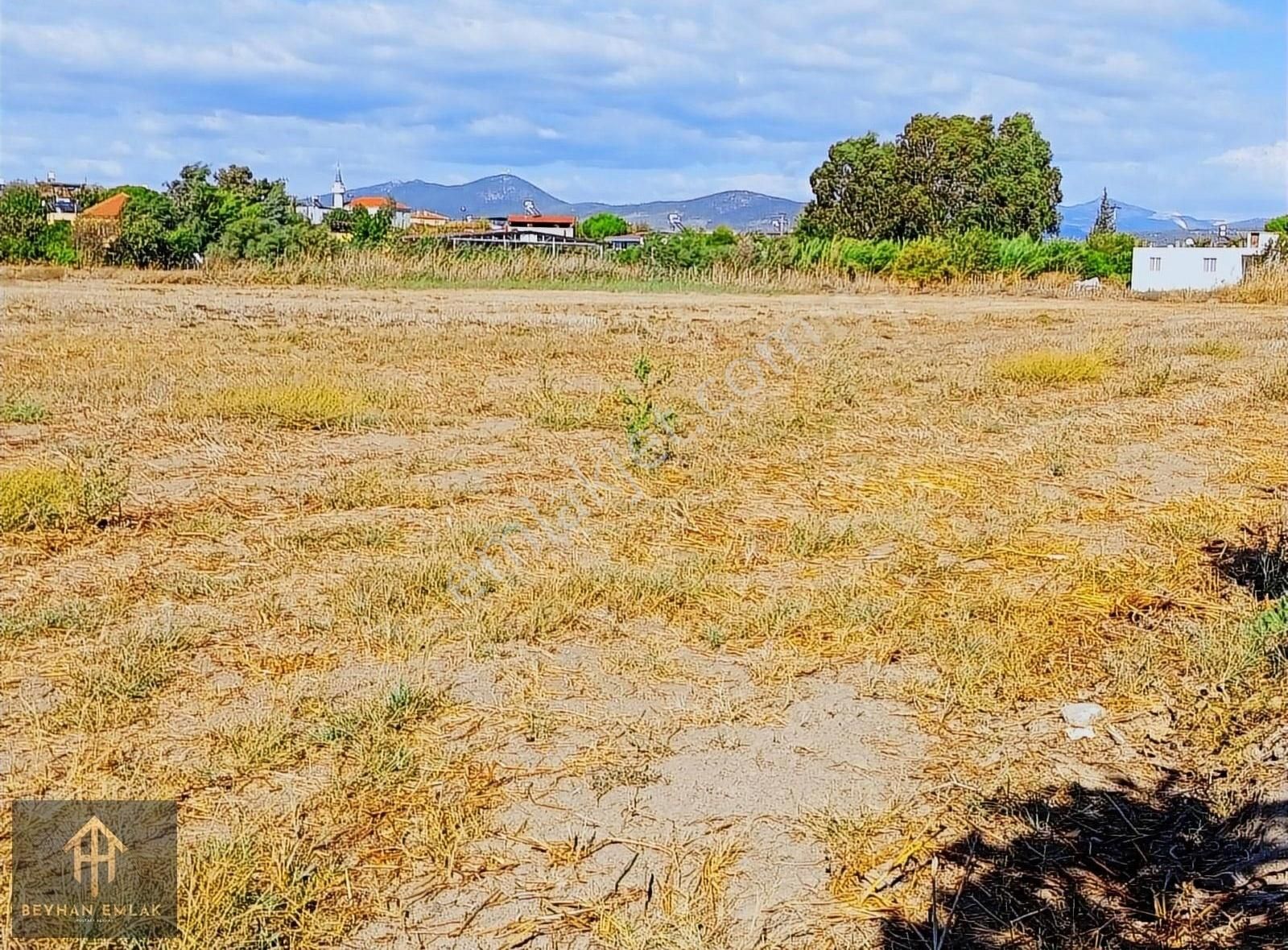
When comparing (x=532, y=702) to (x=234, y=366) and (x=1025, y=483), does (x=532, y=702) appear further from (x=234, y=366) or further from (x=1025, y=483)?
(x=234, y=366)

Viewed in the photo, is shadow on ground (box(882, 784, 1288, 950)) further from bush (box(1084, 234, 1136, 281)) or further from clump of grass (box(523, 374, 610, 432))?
bush (box(1084, 234, 1136, 281))

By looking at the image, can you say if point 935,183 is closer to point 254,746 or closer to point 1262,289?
point 1262,289

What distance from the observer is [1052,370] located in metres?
10.1

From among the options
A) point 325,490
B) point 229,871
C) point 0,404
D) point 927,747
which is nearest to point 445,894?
point 229,871

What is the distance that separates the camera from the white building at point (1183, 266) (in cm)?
3369

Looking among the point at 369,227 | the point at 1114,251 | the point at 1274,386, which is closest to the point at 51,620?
the point at 1274,386

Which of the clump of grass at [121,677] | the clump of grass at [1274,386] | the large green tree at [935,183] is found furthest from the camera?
the large green tree at [935,183]

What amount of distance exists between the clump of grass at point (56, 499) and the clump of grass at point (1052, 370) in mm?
7682

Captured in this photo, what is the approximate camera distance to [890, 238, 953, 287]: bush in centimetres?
2928

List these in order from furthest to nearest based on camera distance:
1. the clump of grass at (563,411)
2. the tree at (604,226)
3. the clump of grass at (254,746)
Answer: the tree at (604,226) < the clump of grass at (563,411) < the clump of grass at (254,746)

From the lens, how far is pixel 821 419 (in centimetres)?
800

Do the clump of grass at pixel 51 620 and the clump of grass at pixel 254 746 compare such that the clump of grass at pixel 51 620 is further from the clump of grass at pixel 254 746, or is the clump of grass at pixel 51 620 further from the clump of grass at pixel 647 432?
the clump of grass at pixel 647 432

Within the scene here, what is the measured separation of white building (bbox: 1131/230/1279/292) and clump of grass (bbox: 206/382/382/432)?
3083 centimetres

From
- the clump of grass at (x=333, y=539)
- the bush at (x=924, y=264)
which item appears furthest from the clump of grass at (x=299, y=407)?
the bush at (x=924, y=264)
